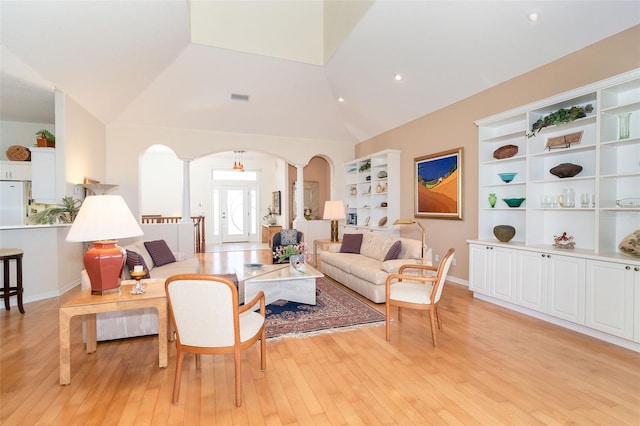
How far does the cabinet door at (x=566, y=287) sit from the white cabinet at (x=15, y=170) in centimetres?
834

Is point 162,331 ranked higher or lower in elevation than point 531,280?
lower

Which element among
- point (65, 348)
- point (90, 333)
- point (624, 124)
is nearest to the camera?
point (65, 348)

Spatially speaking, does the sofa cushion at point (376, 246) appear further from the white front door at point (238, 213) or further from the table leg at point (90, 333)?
the white front door at point (238, 213)

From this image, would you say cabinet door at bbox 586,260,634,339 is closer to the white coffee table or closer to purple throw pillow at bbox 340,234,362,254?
the white coffee table

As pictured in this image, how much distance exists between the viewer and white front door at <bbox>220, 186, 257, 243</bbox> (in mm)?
11125

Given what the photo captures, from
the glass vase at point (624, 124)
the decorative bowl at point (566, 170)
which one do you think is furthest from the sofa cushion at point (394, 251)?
the glass vase at point (624, 124)

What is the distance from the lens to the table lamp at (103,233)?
2.29 metres

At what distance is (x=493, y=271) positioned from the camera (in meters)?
4.07

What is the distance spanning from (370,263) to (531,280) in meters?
1.98

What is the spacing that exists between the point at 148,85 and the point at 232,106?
158cm

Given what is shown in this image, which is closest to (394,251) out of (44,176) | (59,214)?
(59,214)

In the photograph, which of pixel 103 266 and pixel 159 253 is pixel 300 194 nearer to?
pixel 159 253

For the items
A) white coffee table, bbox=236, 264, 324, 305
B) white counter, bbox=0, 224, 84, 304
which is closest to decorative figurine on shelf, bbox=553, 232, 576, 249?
white coffee table, bbox=236, 264, 324, 305

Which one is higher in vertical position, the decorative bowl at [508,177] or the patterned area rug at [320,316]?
the decorative bowl at [508,177]
